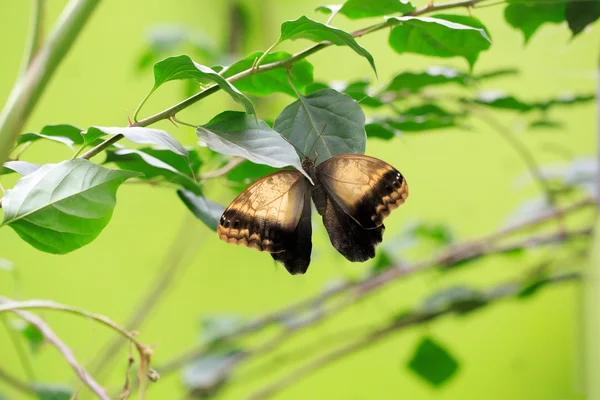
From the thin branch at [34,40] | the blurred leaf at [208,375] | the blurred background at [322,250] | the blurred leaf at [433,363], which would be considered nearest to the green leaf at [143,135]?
the thin branch at [34,40]

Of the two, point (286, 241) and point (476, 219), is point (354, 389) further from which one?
point (286, 241)

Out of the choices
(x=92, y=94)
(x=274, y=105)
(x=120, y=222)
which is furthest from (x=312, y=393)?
(x=92, y=94)

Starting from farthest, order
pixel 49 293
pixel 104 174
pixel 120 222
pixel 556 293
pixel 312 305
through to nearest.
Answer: pixel 556 293
pixel 120 222
pixel 49 293
pixel 312 305
pixel 104 174

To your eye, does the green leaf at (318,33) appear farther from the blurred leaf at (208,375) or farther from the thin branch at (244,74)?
the blurred leaf at (208,375)

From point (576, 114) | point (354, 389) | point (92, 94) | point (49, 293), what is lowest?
point (354, 389)

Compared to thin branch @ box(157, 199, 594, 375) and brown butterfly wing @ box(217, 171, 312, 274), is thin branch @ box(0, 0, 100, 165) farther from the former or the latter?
thin branch @ box(157, 199, 594, 375)

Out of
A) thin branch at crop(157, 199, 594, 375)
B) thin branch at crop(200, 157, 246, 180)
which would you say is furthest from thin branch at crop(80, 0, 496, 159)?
thin branch at crop(157, 199, 594, 375)
